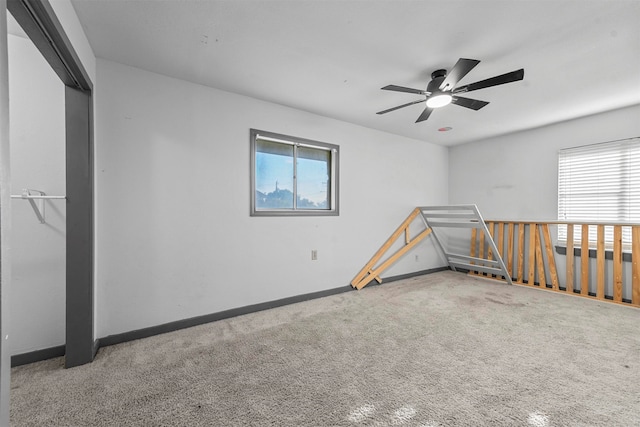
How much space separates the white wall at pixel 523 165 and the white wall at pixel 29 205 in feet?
18.3

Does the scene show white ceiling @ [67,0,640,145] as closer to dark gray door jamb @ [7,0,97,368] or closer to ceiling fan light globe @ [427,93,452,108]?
ceiling fan light globe @ [427,93,452,108]

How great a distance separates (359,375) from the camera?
180 cm

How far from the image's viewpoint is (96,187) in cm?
219

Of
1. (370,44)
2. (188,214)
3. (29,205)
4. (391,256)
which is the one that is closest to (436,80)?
(370,44)

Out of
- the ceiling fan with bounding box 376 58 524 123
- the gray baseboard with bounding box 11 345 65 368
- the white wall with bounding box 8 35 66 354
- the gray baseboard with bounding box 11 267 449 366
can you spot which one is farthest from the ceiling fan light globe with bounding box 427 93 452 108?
the gray baseboard with bounding box 11 345 65 368

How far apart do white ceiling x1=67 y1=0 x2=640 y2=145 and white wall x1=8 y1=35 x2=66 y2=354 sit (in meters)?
0.53

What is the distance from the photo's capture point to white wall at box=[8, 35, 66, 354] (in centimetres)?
197

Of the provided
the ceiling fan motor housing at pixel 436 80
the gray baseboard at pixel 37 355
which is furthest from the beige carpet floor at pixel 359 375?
the ceiling fan motor housing at pixel 436 80

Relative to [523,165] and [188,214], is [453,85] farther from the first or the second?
[523,165]

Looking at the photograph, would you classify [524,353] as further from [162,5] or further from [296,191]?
[162,5]

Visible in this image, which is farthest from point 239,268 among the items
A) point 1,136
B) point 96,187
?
point 1,136

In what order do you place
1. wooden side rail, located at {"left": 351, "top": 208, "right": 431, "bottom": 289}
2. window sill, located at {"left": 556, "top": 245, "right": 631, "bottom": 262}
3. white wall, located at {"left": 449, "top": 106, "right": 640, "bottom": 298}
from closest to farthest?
window sill, located at {"left": 556, "top": 245, "right": 631, "bottom": 262} < white wall, located at {"left": 449, "top": 106, "right": 640, "bottom": 298} < wooden side rail, located at {"left": 351, "top": 208, "right": 431, "bottom": 289}

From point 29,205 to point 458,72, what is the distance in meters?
3.38

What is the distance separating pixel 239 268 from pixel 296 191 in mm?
1182
